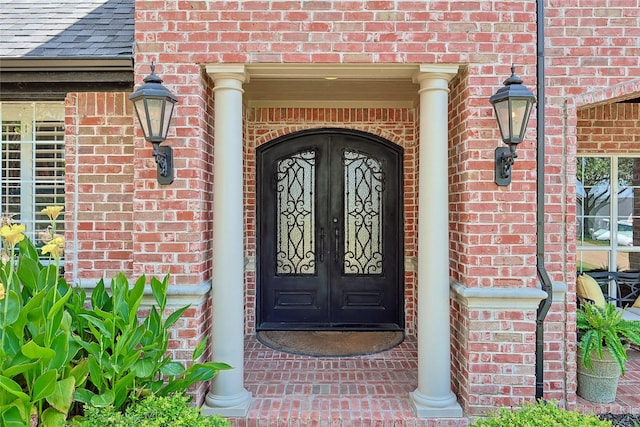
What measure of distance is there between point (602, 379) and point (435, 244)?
1.82 meters

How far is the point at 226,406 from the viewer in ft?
11.4

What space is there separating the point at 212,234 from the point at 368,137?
2.53m

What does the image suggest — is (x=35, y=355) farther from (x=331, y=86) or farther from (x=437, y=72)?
(x=331, y=86)

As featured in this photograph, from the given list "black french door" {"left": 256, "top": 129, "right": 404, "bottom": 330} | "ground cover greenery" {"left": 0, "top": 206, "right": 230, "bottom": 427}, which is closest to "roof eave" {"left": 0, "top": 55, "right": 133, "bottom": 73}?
"ground cover greenery" {"left": 0, "top": 206, "right": 230, "bottom": 427}

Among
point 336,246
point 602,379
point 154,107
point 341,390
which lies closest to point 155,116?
point 154,107

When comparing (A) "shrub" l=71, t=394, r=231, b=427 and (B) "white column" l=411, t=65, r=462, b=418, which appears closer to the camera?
(A) "shrub" l=71, t=394, r=231, b=427

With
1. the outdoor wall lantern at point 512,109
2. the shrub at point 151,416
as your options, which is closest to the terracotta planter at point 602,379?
the outdoor wall lantern at point 512,109

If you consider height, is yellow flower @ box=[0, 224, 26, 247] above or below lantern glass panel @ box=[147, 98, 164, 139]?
below

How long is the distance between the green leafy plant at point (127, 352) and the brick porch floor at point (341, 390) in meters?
0.69

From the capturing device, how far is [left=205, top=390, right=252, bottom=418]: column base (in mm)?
3439

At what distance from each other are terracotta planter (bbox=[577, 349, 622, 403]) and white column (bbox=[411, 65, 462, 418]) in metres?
1.17

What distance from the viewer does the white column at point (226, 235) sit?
3.50 metres

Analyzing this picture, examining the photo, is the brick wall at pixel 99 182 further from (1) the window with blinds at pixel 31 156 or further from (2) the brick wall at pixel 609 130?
(2) the brick wall at pixel 609 130

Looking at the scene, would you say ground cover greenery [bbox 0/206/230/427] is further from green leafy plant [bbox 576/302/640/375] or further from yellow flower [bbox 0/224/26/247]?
green leafy plant [bbox 576/302/640/375]
